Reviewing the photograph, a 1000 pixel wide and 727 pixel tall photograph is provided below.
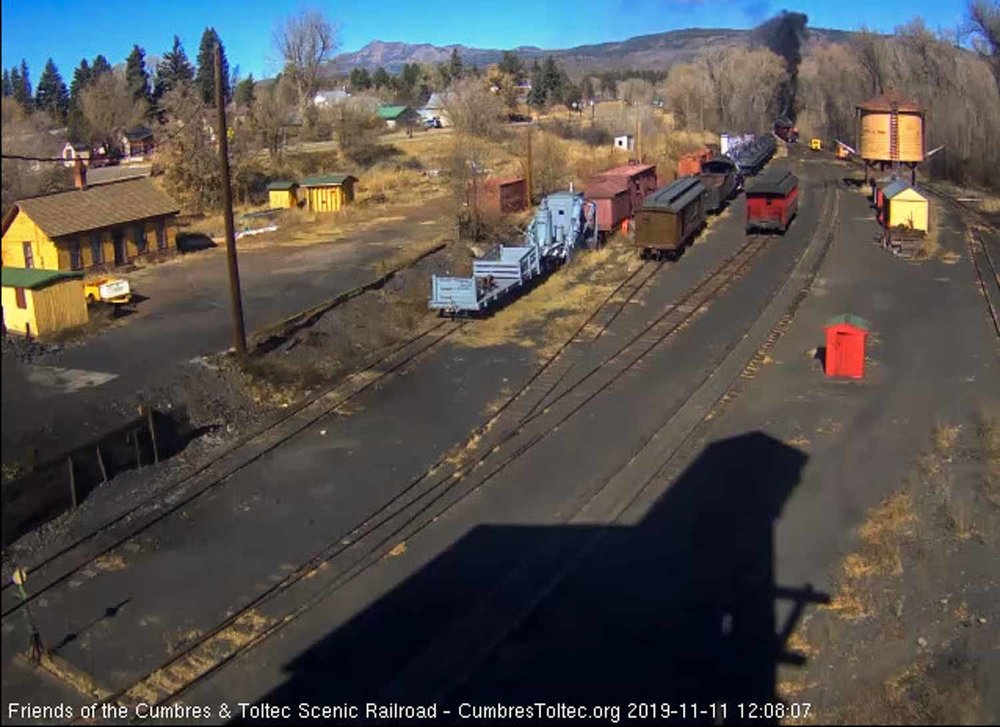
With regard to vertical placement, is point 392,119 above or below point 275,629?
above

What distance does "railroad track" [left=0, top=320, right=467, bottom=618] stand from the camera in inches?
405

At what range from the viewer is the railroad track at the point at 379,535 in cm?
846

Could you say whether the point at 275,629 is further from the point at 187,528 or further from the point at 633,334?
the point at 633,334

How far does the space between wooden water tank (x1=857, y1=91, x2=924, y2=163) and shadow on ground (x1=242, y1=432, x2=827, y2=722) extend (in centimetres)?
3164

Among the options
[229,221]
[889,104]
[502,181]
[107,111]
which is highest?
[107,111]

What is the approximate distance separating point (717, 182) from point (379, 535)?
26.9 m

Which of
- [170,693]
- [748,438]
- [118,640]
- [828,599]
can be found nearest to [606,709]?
[828,599]

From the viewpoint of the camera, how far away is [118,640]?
9023 mm

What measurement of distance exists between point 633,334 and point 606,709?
12.2m

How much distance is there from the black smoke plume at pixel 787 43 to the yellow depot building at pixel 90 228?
200 ft

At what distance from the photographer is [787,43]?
3046 inches

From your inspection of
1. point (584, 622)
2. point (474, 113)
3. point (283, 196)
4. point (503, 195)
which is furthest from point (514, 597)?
point (474, 113)

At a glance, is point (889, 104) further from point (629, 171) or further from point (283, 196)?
point (283, 196)

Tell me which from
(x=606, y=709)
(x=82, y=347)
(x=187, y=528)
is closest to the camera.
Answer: (x=606, y=709)
